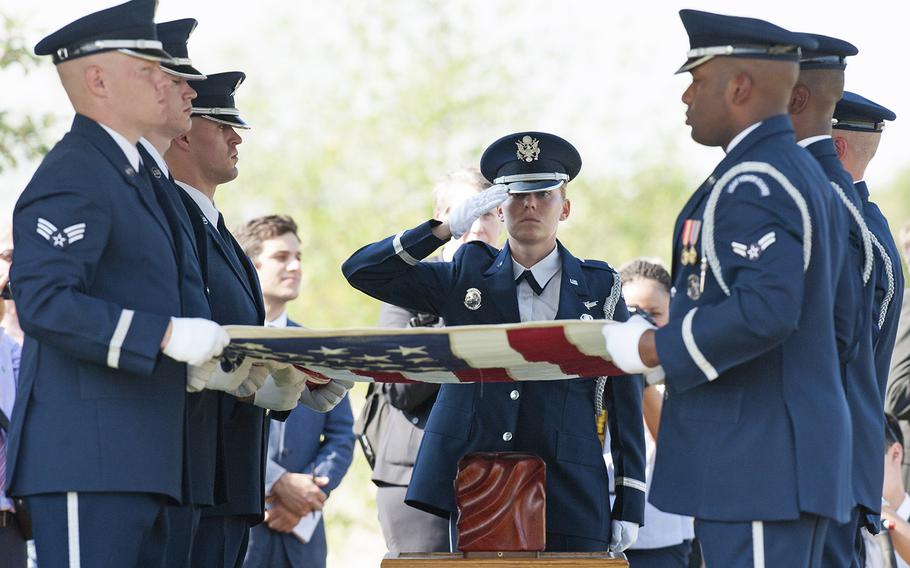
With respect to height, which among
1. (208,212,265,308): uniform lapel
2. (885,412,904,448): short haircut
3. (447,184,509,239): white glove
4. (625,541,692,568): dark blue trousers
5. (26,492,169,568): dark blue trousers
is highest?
(447,184,509,239): white glove

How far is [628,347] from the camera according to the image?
384cm

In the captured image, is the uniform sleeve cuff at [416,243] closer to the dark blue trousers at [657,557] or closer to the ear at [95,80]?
the ear at [95,80]

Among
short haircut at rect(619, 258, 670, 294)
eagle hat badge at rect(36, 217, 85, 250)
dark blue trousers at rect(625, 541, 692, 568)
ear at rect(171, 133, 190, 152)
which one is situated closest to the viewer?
eagle hat badge at rect(36, 217, 85, 250)

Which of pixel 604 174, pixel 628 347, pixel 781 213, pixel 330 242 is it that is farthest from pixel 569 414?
Result: pixel 604 174

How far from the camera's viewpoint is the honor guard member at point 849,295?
407cm

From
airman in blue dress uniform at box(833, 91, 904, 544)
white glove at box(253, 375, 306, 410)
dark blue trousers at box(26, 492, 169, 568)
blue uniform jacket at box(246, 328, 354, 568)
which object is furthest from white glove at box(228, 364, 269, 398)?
blue uniform jacket at box(246, 328, 354, 568)

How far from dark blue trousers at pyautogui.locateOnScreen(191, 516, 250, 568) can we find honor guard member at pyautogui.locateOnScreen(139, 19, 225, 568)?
0.97 ft

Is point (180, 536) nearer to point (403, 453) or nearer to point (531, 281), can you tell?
point (531, 281)

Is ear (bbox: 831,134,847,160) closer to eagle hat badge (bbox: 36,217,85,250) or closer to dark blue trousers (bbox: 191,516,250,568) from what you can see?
dark blue trousers (bbox: 191,516,250,568)

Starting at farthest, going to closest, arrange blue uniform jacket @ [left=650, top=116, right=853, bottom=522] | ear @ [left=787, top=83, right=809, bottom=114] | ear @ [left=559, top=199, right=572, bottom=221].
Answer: ear @ [left=559, top=199, right=572, bottom=221] → ear @ [left=787, top=83, right=809, bottom=114] → blue uniform jacket @ [left=650, top=116, right=853, bottom=522]

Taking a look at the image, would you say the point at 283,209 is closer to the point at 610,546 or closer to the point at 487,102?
the point at 487,102

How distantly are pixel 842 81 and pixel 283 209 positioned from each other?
48.9 ft

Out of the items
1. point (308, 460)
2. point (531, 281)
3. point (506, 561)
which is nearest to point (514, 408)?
point (531, 281)

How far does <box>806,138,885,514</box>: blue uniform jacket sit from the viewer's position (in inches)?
165
